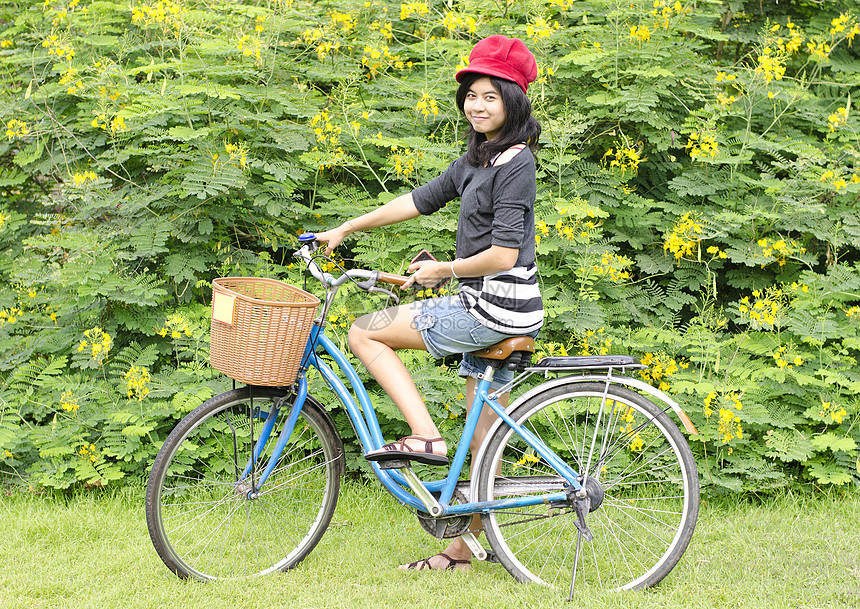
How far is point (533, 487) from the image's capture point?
295 cm

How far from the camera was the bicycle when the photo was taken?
287 cm

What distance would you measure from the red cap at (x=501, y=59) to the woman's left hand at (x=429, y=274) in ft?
2.26

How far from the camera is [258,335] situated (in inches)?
106

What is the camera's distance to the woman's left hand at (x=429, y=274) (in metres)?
2.66

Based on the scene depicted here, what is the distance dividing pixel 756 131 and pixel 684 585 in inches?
124

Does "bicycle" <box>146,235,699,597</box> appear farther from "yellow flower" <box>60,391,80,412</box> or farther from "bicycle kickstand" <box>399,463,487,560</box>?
"yellow flower" <box>60,391,80,412</box>

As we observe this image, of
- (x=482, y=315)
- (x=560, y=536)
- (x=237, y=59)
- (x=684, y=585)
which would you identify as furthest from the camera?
(x=237, y=59)

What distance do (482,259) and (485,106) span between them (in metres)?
0.56

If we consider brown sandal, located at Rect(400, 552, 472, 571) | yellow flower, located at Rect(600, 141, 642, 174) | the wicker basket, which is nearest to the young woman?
the wicker basket

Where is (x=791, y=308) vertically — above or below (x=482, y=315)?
below

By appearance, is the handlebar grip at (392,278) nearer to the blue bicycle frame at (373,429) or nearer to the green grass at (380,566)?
the blue bicycle frame at (373,429)

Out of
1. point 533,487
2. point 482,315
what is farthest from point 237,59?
point 533,487

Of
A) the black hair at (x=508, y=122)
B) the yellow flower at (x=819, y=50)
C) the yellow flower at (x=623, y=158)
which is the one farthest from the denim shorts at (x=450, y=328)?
the yellow flower at (x=819, y=50)

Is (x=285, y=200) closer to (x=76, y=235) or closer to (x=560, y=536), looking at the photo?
(x=76, y=235)
